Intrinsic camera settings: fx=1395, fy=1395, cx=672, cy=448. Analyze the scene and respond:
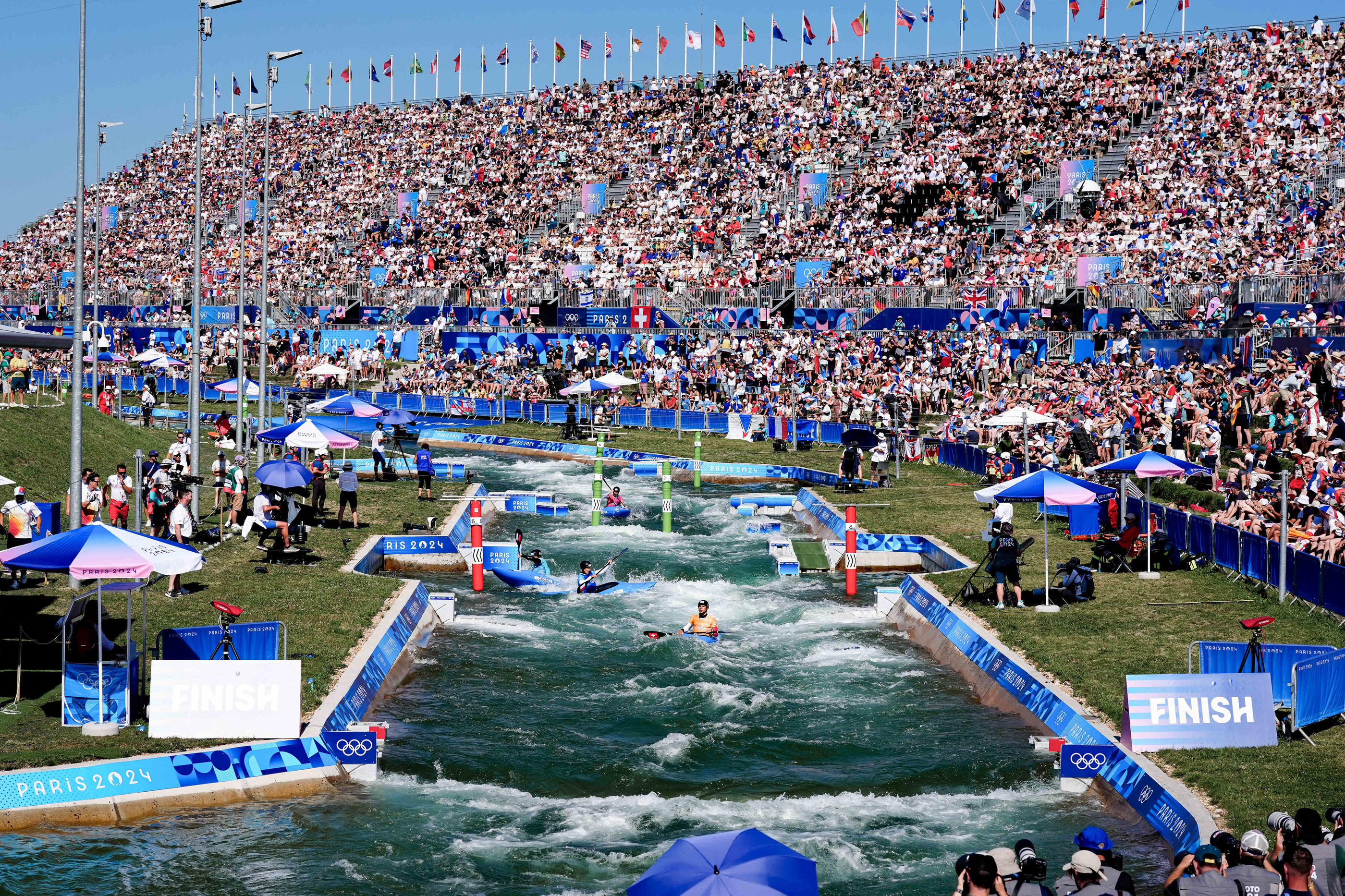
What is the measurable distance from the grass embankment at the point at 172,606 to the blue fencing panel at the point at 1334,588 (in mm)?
15414

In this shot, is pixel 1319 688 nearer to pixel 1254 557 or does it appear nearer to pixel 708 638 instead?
pixel 1254 557

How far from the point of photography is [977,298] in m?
55.2

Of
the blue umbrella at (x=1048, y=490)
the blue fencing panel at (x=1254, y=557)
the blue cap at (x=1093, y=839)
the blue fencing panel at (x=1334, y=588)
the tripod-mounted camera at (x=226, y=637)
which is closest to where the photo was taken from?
the blue cap at (x=1093, y=839)

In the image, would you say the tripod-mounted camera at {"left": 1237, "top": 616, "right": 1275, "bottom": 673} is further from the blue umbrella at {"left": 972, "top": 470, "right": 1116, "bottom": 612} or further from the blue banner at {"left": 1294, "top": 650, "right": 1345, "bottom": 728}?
the blue umbrella at {"left": 972, "top": 470, "right": 1116, "bottom": 612}

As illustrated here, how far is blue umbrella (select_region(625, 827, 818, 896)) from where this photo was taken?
8.94 metres

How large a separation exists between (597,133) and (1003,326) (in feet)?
134

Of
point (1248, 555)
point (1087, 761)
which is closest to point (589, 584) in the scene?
point (1248, 555)

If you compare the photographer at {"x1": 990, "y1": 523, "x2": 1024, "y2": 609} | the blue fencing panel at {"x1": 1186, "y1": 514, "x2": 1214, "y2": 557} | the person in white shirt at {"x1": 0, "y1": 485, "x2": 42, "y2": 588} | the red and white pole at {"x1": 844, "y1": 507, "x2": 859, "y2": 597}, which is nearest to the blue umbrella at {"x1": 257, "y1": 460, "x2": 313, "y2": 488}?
the person in white shirt at {"x1": 0, "y1": 485, "x2": 42, "y2": 588}

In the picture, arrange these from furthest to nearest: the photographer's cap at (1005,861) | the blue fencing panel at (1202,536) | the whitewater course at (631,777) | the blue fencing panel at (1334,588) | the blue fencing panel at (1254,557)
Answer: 1. the blue fencing panel at (1202,536)
2. the blue fencing panel at (1254,557)
3. the blue fencing panel at (1334,588)
4. the whitewater course at (631,777)
5. the photographer's cap at (1005,861)

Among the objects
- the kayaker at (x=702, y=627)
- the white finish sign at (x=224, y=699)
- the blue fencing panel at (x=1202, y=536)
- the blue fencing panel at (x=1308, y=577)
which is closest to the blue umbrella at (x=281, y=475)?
the kayaker at (x=702, y=627)

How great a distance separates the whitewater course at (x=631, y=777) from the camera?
1467 centimetres

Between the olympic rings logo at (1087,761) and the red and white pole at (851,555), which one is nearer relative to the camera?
the olympic rings logo at (1087,761)

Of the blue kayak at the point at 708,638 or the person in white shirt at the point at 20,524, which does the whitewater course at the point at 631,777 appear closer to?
the blue kayak at the point at 708,638

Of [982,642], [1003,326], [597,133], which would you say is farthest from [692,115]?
[982,642]
